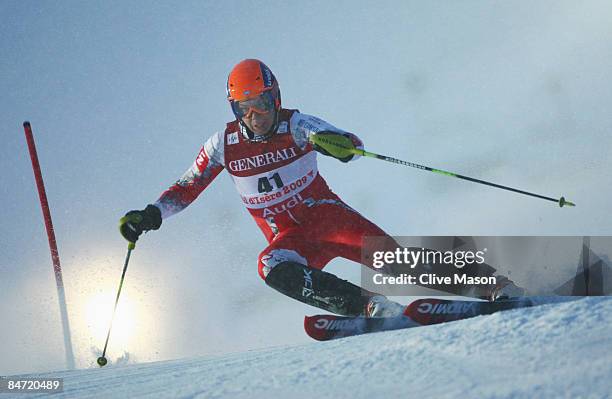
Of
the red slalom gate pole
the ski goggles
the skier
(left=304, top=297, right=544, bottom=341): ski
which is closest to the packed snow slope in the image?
(left=304, top=297, right=544, bottom=341): ski

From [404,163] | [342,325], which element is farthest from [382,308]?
[404,163]

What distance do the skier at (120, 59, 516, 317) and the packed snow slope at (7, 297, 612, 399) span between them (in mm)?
2304

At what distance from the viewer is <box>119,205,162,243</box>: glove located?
16.6ft

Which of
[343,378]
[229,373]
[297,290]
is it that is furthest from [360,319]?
[343,378]

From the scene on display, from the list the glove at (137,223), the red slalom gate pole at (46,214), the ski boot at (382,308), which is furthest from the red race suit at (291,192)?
the red slalom gate pole at (46,214)

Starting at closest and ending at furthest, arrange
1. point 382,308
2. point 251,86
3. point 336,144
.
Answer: point 382,308 → point 336,144 → point 251,86

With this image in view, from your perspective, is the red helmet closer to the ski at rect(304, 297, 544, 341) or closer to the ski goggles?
the ski goggles

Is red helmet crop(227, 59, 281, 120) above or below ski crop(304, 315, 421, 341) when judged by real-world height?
above

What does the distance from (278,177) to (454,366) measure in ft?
11.4

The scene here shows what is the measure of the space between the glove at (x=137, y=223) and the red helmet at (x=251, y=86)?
1305 mm

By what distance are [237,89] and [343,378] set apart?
11.6ft

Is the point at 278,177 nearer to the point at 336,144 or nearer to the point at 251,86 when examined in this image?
the point at 336,144

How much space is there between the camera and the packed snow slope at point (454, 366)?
5.17 ft

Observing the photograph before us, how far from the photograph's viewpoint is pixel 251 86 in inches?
195
